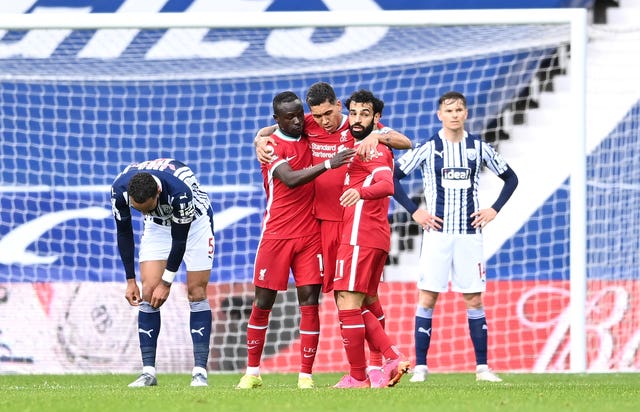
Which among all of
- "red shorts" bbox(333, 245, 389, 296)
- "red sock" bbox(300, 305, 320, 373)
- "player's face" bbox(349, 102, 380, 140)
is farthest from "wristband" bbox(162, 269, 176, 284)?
"player's face" bbox(349, 102, 380, 140)

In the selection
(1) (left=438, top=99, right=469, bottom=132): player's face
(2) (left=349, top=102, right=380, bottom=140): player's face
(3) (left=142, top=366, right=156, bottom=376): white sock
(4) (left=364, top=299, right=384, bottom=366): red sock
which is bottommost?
(3) (left=142, top=366, right=156, bottom=376): white sock

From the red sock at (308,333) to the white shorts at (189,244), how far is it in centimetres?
83

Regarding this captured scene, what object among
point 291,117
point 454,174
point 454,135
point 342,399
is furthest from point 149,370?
point 454,135

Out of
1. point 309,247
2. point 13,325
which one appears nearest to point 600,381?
point 309,247

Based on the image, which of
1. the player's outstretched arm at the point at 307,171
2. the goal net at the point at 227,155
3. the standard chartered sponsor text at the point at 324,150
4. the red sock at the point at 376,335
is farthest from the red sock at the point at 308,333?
the goal net at the point at 227,155

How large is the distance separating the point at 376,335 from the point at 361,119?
134 centimetres

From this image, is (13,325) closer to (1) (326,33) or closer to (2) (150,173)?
(2) (150,173)

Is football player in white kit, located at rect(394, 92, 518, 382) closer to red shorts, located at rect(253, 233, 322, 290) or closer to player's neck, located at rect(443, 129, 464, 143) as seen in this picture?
player's neck, located at rect(443, 129, 464, 143)

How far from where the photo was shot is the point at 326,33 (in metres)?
14.5

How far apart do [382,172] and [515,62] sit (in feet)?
19.0

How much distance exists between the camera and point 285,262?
7484 millimetres

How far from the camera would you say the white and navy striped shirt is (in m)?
8.60

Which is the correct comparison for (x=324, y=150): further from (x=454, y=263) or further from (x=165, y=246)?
(x=454, y=263)

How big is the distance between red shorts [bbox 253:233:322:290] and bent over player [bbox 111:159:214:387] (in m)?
0.52
